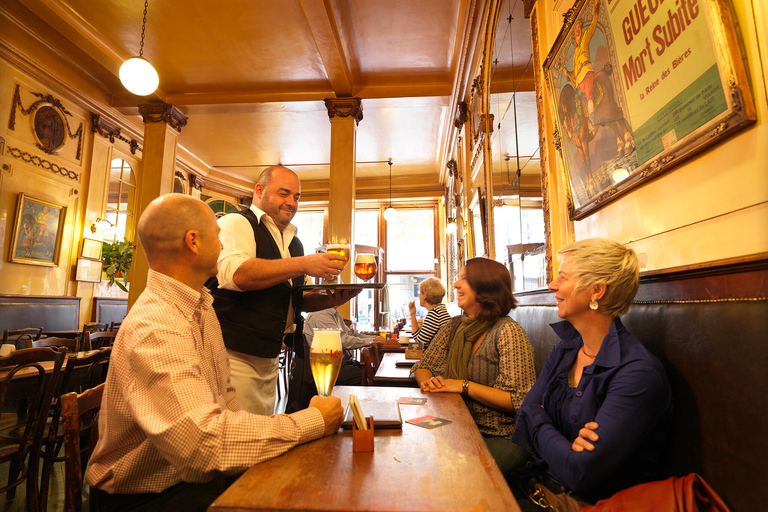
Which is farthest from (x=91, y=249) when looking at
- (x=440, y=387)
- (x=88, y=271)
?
(x=440, y=387)

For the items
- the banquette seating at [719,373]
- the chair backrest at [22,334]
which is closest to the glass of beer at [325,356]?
the banquette seating at [719,373]

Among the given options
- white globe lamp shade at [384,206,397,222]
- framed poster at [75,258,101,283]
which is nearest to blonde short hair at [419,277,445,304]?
framed poster at [75,258,101,283]

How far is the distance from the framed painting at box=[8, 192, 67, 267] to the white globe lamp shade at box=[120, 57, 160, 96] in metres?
3.19

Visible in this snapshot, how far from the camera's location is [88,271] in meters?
7.47

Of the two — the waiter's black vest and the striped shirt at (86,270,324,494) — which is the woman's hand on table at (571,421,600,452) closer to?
the striped shirt at (86,270,324,494)

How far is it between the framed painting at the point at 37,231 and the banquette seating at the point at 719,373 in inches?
312

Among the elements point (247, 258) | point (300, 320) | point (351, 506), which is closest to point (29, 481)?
point (300, 320)

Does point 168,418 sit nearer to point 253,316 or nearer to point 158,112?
point 253,316

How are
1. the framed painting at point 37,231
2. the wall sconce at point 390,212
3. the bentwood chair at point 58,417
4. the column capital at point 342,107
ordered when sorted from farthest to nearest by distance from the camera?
1. the wall sconce at point 390,212
2. the column capital at point 342,107
3. the framed painting at point 37,231
4. the bentwood chair at point 58,417

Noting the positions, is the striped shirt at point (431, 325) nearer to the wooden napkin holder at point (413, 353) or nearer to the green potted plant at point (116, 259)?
the wooden napkin holder at point (413, 353)

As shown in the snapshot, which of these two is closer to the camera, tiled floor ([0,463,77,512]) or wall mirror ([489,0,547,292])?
tiled floor ([0,463,77,512])

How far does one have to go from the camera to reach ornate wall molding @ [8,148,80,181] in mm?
6245

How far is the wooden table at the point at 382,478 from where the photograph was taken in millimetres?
741

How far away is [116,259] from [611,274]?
28.0ft
